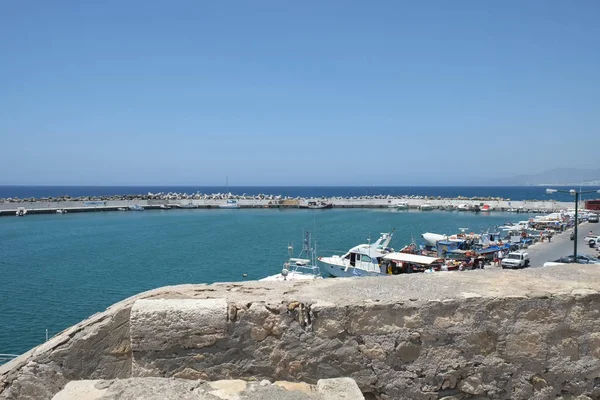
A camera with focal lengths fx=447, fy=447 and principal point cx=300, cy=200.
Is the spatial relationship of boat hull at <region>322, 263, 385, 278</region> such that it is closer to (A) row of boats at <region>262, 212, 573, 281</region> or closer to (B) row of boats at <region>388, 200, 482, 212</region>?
(A) row of boats at <region>262, 212, 573, 281</region>

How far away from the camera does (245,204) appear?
3605 inches

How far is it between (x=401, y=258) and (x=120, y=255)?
70.1 feet

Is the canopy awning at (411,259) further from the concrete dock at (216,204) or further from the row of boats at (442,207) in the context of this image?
the concrete dock at (216,204)

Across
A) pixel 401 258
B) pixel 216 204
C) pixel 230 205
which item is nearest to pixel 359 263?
pixel 401 258

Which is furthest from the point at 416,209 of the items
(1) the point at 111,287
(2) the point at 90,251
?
(1) the point at 111,287

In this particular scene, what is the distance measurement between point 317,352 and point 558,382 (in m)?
1.74

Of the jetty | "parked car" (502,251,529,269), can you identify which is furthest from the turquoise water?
the jetty

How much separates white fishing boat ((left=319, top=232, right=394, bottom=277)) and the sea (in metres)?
3.56

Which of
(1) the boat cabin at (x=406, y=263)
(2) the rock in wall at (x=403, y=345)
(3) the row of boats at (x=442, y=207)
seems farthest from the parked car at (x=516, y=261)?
(3) the row of boats at (x=442, y=207)

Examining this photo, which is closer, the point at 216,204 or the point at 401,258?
the point at 401,258

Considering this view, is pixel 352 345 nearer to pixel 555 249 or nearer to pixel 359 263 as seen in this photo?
pixel 359 263

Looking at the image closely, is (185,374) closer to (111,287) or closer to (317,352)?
(317,352)

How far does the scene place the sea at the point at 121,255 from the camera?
769 inches

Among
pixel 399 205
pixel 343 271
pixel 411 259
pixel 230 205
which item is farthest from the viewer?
pixel 230 205
